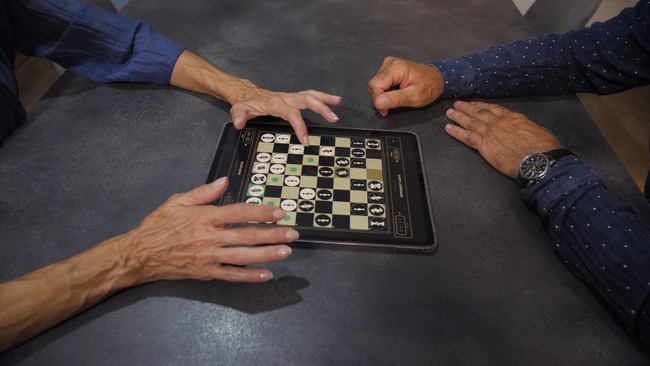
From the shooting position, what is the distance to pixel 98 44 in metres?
1.12

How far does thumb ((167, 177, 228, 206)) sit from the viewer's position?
768 millimetres

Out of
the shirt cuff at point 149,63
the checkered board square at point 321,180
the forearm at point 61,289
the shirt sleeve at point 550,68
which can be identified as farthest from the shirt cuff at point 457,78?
the forearm at point 61,289


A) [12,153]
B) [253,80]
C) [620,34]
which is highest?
[620,34]

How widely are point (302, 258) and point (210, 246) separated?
0.17 m

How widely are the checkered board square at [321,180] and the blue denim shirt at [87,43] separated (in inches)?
16.9

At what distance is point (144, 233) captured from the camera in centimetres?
76

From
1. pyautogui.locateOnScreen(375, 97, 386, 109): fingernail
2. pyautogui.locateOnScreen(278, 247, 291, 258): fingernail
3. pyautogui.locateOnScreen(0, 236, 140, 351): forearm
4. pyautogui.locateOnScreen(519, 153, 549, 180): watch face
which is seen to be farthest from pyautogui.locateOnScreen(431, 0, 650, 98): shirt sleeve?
pyautogui.locateOnScreen(0, 236, 140, 351): forearm

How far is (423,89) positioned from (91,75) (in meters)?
0.91

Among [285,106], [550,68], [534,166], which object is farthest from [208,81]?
[550,68]

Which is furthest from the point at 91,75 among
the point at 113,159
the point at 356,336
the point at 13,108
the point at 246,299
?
the point at 356,336

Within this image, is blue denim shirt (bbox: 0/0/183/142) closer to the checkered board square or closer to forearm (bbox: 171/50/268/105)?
forearm (bbox: 171/50/268/105)

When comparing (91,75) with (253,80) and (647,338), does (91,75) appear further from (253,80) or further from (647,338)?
(647,338)

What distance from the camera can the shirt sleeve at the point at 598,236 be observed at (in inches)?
27.3

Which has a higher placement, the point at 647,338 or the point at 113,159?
the point at 647,338
